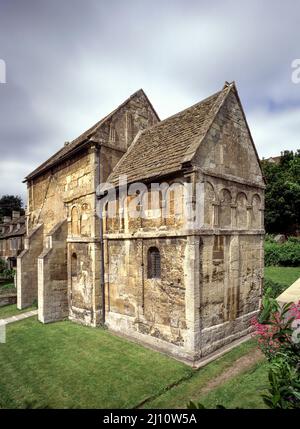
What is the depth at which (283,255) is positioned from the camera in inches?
910

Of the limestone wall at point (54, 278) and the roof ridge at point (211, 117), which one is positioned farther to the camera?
the limestone wall at point (54, 278)

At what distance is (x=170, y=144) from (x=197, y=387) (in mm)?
8622

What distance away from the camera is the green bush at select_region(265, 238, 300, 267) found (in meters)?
22.6

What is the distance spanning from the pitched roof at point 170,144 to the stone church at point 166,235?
62mm

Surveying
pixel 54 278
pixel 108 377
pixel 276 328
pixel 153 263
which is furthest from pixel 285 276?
pixel 54 278

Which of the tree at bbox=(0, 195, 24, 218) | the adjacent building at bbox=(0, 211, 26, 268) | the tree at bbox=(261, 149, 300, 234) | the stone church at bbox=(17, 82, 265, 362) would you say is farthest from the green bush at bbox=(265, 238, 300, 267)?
the tree at bbox=(0, 195, 24, 218)

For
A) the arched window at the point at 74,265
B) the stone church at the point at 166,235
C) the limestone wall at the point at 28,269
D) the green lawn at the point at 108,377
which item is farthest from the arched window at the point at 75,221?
the green lawn at the point at 108,377

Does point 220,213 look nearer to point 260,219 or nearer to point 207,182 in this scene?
point 207,182

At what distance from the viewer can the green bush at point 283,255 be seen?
74.1 feet

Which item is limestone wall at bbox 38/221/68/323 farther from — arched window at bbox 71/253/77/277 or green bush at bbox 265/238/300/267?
green bush at bbox 265/238/300/267

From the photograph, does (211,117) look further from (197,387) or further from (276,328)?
(197,387)

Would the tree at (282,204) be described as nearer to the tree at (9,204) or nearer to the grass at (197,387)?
the grass at (197,387)

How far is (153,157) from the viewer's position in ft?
37.6
